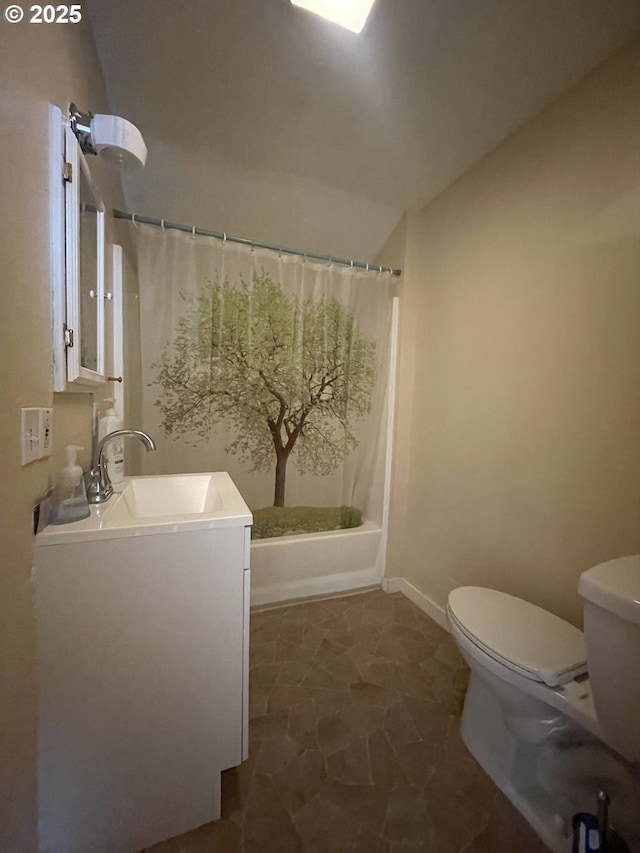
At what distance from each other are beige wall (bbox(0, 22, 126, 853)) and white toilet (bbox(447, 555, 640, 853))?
1171 mm

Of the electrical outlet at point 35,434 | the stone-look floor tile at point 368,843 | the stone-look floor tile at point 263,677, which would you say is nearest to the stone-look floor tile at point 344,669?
the stone-look floor tile at point 263,677

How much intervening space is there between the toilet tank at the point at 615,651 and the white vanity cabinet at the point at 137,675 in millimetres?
872

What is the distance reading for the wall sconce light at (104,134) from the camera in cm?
85

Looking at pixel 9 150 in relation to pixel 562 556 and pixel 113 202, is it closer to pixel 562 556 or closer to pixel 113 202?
pixel 113 202

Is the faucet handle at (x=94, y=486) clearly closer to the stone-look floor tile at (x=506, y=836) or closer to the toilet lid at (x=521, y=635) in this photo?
the toilet lid at (x=521, y=635)

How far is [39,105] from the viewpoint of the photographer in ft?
2.35

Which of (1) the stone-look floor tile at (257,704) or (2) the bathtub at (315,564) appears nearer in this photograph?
(1) the stone-look floor tile at (257,704)

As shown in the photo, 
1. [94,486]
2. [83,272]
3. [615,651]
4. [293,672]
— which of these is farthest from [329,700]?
[83,272]

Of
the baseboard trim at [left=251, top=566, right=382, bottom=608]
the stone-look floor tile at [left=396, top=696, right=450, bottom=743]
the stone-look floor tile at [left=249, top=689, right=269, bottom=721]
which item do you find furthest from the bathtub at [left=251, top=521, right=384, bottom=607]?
the stone-look floor tile at [left=396, top=696, right=450, bottom=743]

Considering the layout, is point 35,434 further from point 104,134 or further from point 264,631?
point 264,631

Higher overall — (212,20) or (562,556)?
(212,20)

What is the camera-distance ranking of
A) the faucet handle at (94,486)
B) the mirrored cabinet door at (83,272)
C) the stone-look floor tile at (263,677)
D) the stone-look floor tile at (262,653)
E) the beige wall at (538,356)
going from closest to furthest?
the mirrored cabinet door at (83,272) < the faucet handle at (94,486) < the beige wall at (538,356) < the stone-look floor tile at (263,677) < the stone-look floor tile at (262,653)

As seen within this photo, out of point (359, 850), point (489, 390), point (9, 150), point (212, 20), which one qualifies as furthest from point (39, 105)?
point (359, 850)

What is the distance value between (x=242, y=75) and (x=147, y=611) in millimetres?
1857
